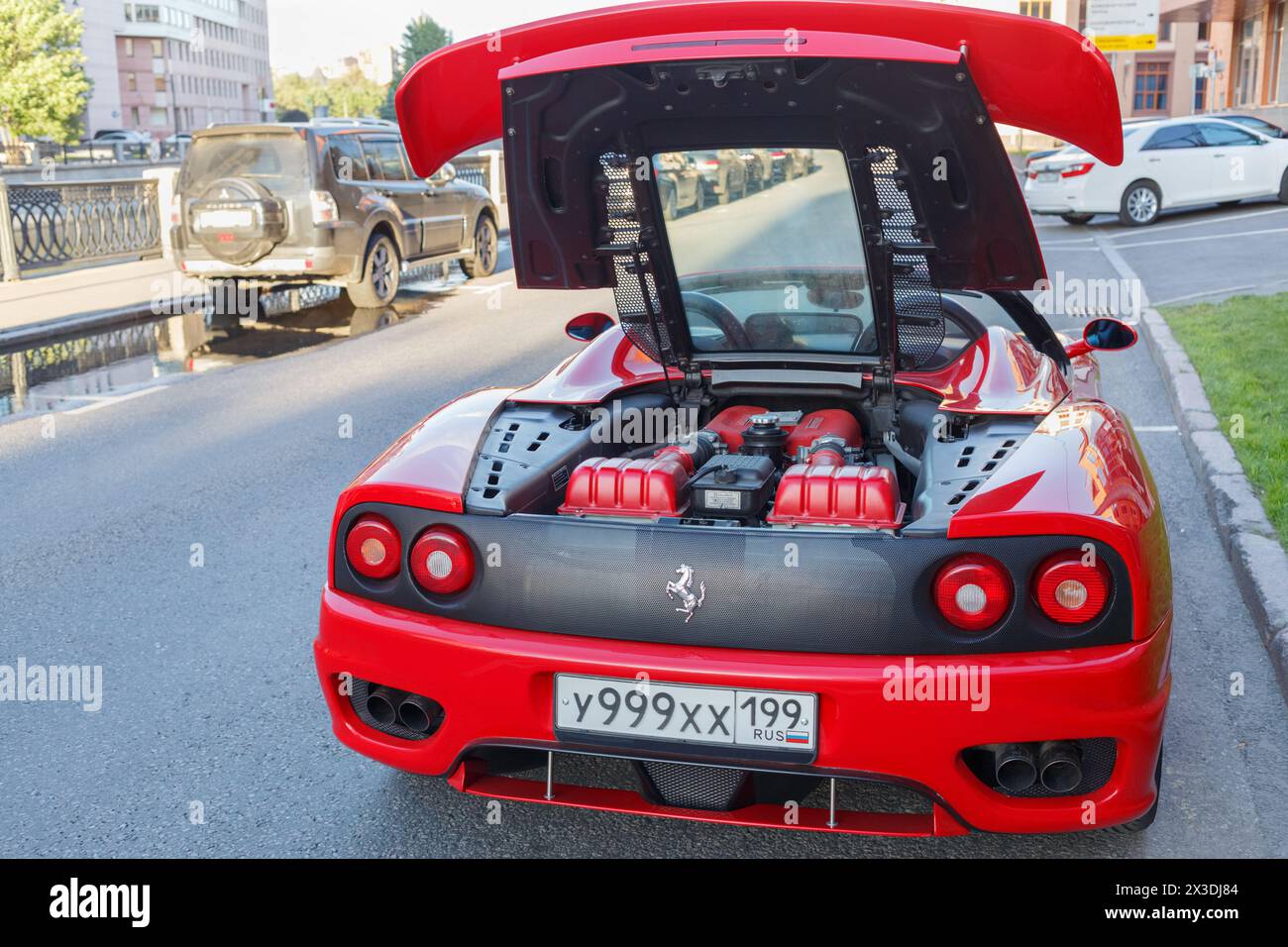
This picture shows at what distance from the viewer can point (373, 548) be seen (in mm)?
2861

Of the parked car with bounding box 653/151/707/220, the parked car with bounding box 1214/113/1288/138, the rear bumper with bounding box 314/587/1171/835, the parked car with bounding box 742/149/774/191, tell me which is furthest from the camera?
the parked car with bounding box 1214/113/1288/138

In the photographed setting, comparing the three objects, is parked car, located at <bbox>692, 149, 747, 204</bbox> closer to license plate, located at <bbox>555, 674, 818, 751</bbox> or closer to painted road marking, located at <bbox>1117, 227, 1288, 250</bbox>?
license plate, located at <bbox>555, 674, 818, 751</bbox>

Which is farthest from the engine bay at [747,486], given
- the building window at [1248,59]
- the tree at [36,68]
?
the tree at [36,68]

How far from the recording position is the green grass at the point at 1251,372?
560 cm

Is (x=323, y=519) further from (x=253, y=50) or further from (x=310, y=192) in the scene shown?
(x=253, y=50)

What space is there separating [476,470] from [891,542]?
1.05m

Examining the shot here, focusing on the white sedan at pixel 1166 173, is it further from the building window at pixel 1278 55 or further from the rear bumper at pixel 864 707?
the rear bumper at pixel 864 707

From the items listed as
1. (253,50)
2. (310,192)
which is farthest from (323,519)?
(253,50)

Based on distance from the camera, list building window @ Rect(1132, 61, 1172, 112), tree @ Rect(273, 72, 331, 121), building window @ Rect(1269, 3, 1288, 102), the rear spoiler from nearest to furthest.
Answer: the rear spoiler, building window @ Rect(1269, 3, 1288, 102), building window @ Rect(1132, 61, 1172, 112), tree @ Rect(273, 72, 331, 121)

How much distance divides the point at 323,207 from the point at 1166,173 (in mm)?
13799

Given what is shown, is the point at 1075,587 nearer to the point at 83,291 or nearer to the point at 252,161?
the point at 252,161

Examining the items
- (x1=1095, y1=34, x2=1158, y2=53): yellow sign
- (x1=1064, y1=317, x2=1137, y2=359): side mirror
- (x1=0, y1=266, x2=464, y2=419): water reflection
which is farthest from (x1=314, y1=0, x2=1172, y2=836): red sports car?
(x1=1095, y1=34, x2=1158, y2=53): yellow sign

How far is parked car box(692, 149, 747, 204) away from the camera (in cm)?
343

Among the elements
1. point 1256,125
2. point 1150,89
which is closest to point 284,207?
point 1256,125
